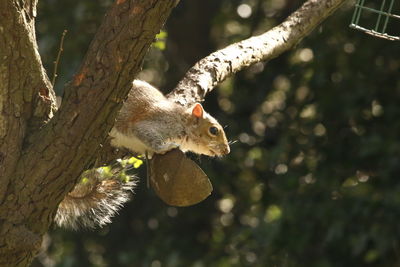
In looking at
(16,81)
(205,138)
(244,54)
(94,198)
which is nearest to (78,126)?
(16,81)

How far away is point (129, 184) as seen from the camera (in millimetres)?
2246

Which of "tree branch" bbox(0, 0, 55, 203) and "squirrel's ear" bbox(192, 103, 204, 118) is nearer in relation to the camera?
"tree branch" bbox(0, 0, 55, 203)

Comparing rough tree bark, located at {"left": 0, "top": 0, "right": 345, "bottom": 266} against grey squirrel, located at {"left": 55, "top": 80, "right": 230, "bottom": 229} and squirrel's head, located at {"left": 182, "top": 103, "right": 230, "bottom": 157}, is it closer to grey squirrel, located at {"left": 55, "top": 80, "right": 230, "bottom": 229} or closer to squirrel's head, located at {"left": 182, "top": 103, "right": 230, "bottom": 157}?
grey squirrel, located at {"left": 55, "top": 80, "right": 230, "bottom": 229}

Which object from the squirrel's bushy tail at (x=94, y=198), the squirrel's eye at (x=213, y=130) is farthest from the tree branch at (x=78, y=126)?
the squirrel's eye at (x=213, y=130)

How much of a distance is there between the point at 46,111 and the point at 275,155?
1934 millimetres

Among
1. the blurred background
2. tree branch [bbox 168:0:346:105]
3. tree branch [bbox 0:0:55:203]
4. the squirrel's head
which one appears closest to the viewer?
tree branch [bbox 0:0:55:203]

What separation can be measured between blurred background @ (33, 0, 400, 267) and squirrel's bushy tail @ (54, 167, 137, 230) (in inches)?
37.3

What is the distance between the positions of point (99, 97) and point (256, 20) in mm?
2749

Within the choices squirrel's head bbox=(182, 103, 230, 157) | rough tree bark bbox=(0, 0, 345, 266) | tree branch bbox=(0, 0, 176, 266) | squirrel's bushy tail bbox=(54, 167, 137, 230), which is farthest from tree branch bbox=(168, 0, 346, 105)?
tree branch bbox=(0, 0, 176, 266)

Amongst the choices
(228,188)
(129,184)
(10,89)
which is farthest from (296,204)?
(10,89)

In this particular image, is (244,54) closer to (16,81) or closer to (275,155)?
(16,81)

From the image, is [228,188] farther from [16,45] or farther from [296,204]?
[16,45]

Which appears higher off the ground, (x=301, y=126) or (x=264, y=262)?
(x=301, y=126)

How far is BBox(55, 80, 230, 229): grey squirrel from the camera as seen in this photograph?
2117 millimetres
